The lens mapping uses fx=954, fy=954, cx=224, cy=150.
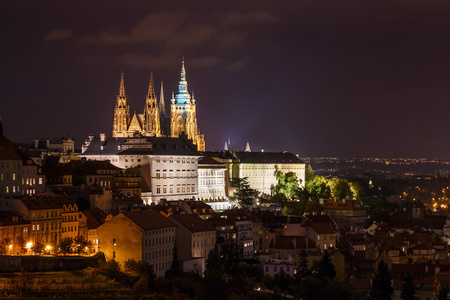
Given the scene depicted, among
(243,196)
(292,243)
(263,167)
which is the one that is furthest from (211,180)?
(292,243)

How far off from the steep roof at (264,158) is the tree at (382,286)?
10456 centimetres

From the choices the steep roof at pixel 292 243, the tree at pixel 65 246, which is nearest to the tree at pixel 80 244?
the tree at pixel 65 246

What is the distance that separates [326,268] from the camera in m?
83.0

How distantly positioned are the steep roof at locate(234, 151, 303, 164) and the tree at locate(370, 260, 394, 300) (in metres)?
105

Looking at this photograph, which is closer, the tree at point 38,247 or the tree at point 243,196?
the tree at point 38,247

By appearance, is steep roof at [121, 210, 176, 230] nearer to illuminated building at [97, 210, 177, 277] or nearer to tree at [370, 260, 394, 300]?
illuminated building at [97, 210, 177, 277]

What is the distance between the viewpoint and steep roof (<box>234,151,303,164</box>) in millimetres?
185750

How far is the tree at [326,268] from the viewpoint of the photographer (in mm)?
82562

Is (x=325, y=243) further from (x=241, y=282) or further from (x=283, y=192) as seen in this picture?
(x=283, y=192)

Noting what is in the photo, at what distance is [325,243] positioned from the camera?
9675 cm

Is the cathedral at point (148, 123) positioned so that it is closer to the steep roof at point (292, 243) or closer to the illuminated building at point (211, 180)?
the illuminated building at point (211, 180)

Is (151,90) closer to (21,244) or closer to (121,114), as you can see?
(121,114)

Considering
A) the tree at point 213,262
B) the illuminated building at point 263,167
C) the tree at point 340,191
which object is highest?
the illuminated building at point 263,167

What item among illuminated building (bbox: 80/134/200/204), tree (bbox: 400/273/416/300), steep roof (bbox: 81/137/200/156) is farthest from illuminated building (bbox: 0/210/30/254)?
steep roof (bbox: 81/137/200/156)
